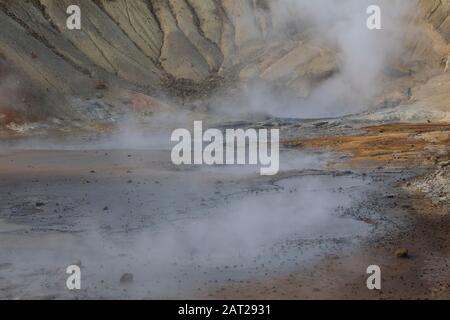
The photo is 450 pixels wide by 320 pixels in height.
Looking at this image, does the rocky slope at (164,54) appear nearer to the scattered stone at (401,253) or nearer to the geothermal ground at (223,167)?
the geothermal ground at (223,167)

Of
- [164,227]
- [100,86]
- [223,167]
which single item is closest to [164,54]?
[100,86]

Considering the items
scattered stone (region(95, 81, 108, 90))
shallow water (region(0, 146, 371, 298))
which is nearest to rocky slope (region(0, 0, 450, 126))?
scattered stone (region(95, 81, 108, 90))

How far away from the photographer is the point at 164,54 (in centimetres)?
4494

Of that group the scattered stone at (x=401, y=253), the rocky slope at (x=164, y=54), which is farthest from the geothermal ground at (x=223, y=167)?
the rocky slope at (x=164, y=54)

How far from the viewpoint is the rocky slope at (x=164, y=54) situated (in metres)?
31.9

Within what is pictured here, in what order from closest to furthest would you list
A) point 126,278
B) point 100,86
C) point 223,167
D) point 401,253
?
1. point 126,278
2. point 401,253
3. point 223,167
4. point 100,86

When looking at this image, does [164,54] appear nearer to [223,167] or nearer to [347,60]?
[347,60]

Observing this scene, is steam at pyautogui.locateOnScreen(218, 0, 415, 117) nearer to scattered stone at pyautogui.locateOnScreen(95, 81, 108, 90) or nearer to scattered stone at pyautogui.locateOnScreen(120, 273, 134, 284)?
scattered stone at pyautogui.locateOnScreen(95, 81, 108, 90)

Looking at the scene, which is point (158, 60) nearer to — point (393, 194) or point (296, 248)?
point (393, 194)

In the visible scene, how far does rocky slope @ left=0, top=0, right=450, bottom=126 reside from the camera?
1257 inches

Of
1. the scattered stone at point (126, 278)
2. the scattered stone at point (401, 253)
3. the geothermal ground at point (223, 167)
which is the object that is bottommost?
the scattered stone at point (126, 278)

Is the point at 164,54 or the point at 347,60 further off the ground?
the point at 164,54

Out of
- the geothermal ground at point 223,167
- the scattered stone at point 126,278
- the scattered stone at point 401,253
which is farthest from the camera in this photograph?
the scattered stone at point 401,253

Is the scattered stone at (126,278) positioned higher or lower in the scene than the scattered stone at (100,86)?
lower
